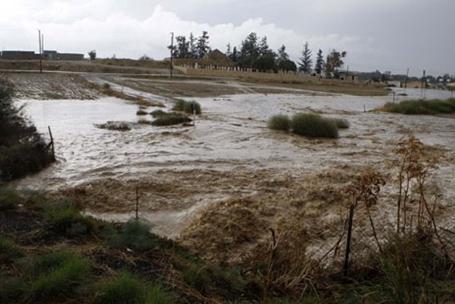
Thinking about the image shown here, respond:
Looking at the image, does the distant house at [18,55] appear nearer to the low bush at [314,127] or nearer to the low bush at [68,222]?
the low bush at [314,127]

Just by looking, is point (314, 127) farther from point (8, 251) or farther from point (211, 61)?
point (211, 61)

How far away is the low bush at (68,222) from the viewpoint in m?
6.70

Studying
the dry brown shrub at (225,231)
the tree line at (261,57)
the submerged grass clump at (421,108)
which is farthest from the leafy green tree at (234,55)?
the dry brown shrub at (225,231)

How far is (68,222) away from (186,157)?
7.85 m

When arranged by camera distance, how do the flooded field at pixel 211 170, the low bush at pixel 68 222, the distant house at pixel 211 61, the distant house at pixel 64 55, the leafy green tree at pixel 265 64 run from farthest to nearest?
the distant house at pixel 64 55
the distant house at pixel 211 61
the leafy green tree at pixel 265 64
the flooded field at pixel 211 170
the low bush at pixel 68 222

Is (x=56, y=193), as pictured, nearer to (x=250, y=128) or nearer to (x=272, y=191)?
(x=272, y=191)

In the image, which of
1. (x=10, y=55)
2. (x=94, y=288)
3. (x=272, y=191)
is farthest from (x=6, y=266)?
(x=10, y=55)

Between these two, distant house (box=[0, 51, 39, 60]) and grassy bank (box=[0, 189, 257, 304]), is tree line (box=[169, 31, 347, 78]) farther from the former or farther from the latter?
grassy bank (box=[0, 189, 257, 304])

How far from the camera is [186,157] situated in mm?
14680

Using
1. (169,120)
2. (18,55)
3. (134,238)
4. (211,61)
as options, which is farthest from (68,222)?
(18,55)

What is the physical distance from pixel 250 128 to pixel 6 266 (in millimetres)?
17537

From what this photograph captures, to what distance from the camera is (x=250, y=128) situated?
867 inches

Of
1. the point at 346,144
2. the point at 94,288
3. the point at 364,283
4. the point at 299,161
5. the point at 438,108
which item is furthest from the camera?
the point at 438,108

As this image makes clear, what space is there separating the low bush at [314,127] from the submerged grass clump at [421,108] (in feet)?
46.9
